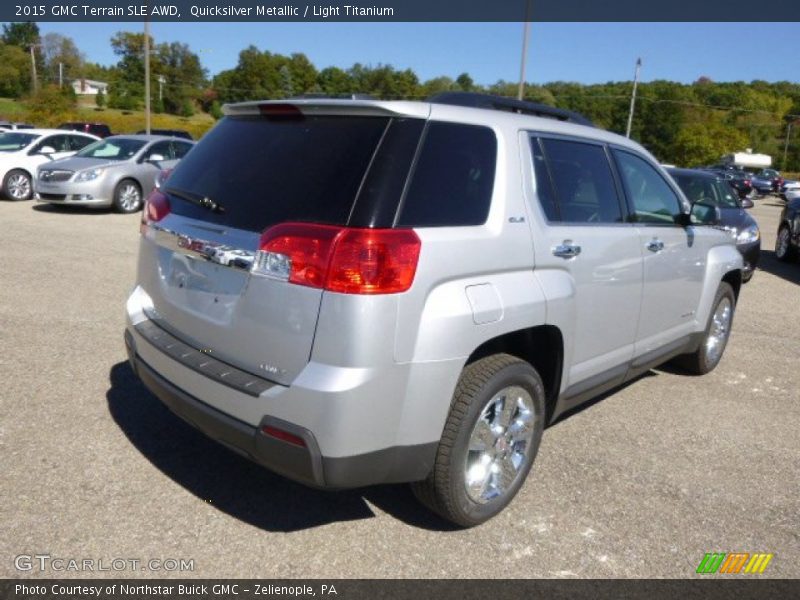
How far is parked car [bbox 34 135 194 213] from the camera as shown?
1289 cm

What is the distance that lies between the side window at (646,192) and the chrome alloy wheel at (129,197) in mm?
11551

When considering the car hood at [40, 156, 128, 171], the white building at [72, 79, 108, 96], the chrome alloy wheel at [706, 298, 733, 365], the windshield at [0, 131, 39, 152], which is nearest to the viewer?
the chrome alloy wheel at [706, 298, 733, 365]

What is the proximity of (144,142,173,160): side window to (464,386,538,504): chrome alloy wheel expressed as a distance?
42.5 ft

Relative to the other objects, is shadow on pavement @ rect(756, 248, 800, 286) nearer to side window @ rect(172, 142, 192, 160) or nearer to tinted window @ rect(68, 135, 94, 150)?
side window @ rect(172, 142, 192, 160)

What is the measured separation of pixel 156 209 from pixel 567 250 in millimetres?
2052

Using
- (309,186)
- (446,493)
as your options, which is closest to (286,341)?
(309,186)

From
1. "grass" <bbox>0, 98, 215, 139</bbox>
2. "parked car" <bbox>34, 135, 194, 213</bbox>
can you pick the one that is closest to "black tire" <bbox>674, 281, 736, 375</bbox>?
"parked car" <bbox>34, 135, 194, 213</bbox>

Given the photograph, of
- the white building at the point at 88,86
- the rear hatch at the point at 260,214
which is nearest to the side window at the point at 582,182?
the rear hatch at the point at 260,214

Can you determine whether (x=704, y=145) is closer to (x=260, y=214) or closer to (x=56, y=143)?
(x=56, y=143)

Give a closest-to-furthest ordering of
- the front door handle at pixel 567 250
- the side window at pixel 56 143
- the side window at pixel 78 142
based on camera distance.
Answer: the front door handle at pixel 567 250, the side window at pixel 56 143, the side window at pixel 78 142

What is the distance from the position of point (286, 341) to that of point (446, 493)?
0.97 meters

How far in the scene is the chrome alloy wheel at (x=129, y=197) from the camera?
44.4 ft

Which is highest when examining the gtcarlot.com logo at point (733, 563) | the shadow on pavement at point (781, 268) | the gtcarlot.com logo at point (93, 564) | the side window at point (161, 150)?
the side window at point (161, 150)

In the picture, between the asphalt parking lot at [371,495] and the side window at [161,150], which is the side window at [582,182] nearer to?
the asphalt parking lot at [371,495]
